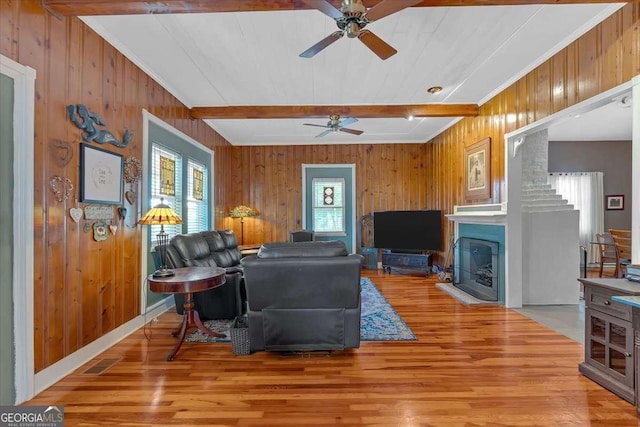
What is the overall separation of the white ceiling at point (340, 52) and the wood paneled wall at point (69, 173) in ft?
1.15

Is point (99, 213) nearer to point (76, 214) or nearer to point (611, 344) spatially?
point (76, 214)

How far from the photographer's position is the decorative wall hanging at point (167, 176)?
13.0 ft

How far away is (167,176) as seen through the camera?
4.12m

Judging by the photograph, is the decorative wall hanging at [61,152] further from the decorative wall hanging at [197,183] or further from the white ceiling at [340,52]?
the decorative wall hanging at [197,183]

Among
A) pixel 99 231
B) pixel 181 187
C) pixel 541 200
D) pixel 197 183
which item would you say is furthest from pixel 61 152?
pixel 541 200

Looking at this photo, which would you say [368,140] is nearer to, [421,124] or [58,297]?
[421,124]

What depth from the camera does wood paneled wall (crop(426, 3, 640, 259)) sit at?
7.89 feet

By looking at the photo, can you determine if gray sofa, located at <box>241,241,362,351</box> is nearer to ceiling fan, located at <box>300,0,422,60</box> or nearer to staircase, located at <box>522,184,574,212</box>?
ceiling fan, located at <box>300,0,422,60</box>

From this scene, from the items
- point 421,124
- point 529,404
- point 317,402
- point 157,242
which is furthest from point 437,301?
point 157,242

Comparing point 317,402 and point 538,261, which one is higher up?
point 538,261

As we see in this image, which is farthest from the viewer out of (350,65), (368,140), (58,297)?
(368,140)

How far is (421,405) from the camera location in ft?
6.64

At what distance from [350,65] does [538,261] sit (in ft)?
11.6

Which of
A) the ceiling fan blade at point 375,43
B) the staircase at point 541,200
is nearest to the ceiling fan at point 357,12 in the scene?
the ceiling fan blade at point 375,43
